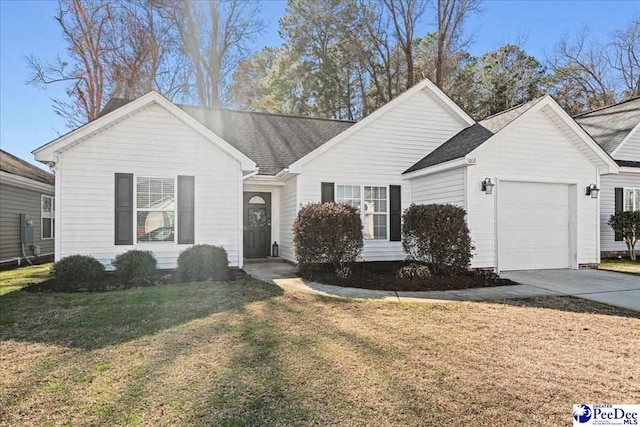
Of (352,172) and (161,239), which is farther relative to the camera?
(352,172)

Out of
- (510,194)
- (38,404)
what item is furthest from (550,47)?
(38,404)

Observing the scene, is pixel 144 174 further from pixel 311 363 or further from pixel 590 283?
pixel 590 283

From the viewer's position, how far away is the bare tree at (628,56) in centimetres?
2658

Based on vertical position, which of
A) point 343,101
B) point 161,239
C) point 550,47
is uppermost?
point 550,47

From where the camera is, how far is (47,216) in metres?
14.9

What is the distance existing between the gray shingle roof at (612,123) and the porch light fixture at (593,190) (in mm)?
4710

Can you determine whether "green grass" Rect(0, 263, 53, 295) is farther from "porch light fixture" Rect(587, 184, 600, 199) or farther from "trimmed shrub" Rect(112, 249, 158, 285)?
"porch light fixture" Rect(587, 184, 600, 199)

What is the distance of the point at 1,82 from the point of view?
16.6m

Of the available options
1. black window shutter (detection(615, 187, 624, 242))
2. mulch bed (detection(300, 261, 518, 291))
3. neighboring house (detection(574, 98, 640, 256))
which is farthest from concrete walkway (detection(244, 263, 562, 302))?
black window shutter (detection(615, 187, 624, 242))

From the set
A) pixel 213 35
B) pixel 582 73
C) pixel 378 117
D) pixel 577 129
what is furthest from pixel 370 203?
pixel 582 73

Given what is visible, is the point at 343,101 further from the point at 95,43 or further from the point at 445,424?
the point at 445,424

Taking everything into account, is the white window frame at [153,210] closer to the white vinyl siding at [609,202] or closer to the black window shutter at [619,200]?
the white vinyl siding at [609,202]

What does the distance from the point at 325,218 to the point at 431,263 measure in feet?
8.43

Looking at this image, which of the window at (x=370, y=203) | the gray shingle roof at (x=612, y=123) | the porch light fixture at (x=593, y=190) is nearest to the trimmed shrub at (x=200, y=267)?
the window at (x=370, y=203)
